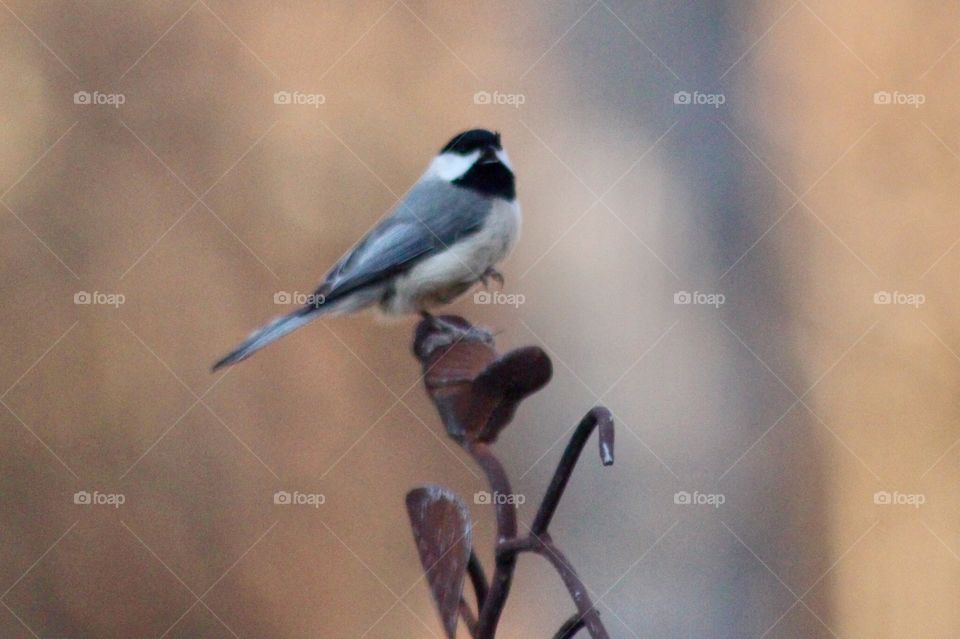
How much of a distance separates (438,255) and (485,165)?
20 cm

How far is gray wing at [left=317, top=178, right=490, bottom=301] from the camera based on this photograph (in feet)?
6.12

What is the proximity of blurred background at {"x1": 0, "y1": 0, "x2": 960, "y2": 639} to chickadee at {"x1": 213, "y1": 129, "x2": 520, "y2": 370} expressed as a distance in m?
0.70

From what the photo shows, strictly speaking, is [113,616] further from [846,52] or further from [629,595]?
[846,52]

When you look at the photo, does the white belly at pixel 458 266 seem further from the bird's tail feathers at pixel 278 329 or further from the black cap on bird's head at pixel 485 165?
the bird's tail feathers at pixel 278 329

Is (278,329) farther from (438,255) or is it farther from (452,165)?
(452,165)

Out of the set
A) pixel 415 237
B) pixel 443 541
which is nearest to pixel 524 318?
pixel 415 237

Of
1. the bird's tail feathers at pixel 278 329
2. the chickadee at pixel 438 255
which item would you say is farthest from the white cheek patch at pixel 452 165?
the bird's tail feathers at pixel 278 329

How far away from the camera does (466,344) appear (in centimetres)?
111

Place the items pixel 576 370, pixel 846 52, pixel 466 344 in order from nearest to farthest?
pixel 466 344
pixel 576 370
pixel 846 52

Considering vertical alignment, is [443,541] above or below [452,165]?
below

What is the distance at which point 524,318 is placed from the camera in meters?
2.60

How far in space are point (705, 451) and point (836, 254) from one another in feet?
2.23

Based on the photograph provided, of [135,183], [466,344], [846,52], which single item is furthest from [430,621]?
A: [846,52]

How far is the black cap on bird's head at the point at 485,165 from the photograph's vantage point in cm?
173
